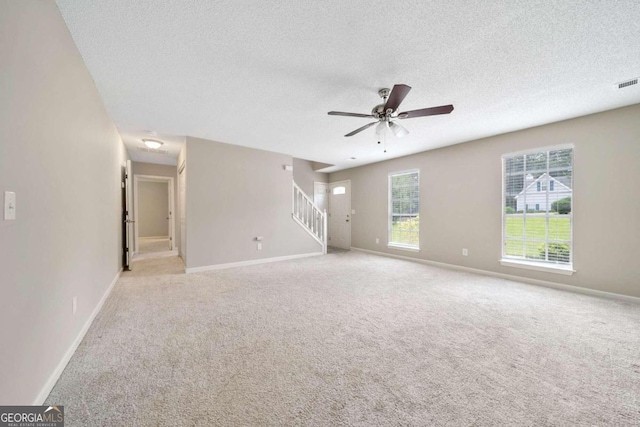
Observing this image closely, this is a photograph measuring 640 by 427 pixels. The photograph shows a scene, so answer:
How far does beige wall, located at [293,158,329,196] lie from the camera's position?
25.1 ft

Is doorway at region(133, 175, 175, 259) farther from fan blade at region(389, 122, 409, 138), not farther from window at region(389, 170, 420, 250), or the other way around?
fan blade at region(389, 122, 409, 138)

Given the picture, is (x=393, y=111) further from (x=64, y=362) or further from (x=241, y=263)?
(x=241, y=263)

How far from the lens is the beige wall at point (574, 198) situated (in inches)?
123

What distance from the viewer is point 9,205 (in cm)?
115

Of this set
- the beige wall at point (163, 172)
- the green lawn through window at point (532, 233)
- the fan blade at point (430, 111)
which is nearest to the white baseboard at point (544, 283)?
the green lawn through window at point (532, 233)

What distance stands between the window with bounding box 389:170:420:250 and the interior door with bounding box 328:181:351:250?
153 cm

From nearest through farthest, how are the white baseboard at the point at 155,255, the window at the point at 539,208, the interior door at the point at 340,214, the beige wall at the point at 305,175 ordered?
the window at the point at 539,208 < the white baseboard at the point at 155,255 < the interior door at the point at 340,214 < the beige wall at the point at 305,175

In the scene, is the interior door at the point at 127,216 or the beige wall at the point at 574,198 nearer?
the beige wall at the point at 574,198

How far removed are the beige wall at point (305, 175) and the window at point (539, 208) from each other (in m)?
5.10

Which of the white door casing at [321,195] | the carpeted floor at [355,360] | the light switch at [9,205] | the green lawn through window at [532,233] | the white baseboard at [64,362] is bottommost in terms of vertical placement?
the carpeted floor at [355,360]

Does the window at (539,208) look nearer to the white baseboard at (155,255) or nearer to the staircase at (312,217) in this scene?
the staircase at (312,217)

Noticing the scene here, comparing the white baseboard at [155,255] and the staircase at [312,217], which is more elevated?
the staircase at [312,217]

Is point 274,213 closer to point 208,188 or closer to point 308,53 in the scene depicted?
point 208,188

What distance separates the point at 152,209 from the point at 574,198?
11.5 metres
